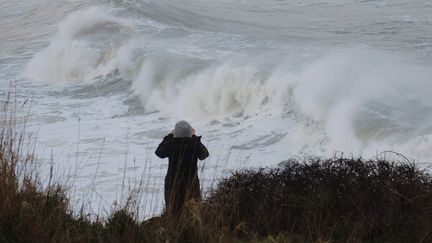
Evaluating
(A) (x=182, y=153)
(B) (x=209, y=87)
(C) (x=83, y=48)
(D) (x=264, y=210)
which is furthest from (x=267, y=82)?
(D) (x=264, y=210)

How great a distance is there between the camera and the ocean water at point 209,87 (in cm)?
1376

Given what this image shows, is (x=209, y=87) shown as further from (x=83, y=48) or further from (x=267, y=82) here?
(x=83, y=48)

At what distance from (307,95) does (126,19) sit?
16528 mm

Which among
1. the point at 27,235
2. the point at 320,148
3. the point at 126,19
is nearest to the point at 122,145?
the point at 320,148

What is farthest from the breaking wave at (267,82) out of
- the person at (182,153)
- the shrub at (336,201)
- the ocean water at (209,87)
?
the person at (182,153)

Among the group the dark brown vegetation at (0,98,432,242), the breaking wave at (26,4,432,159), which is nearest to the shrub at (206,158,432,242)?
the dark brown vegetation at (0,98,432,242)

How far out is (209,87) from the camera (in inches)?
829

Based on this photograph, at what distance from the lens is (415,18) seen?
36.3 meters

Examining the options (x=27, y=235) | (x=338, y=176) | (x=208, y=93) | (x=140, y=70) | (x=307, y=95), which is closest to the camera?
(x=27, y=235)

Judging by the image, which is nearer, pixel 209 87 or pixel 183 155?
pixel 183 155

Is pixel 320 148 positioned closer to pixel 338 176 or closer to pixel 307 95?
pixel 307 95

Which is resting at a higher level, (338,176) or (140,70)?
(338,176)

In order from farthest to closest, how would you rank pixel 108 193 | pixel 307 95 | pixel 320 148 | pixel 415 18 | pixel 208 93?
pixel 415 18, pixel 208 93, pixel 307 95, pixel 320 148, pixel 108 193

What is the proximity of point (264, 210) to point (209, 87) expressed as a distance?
14.6 meters
